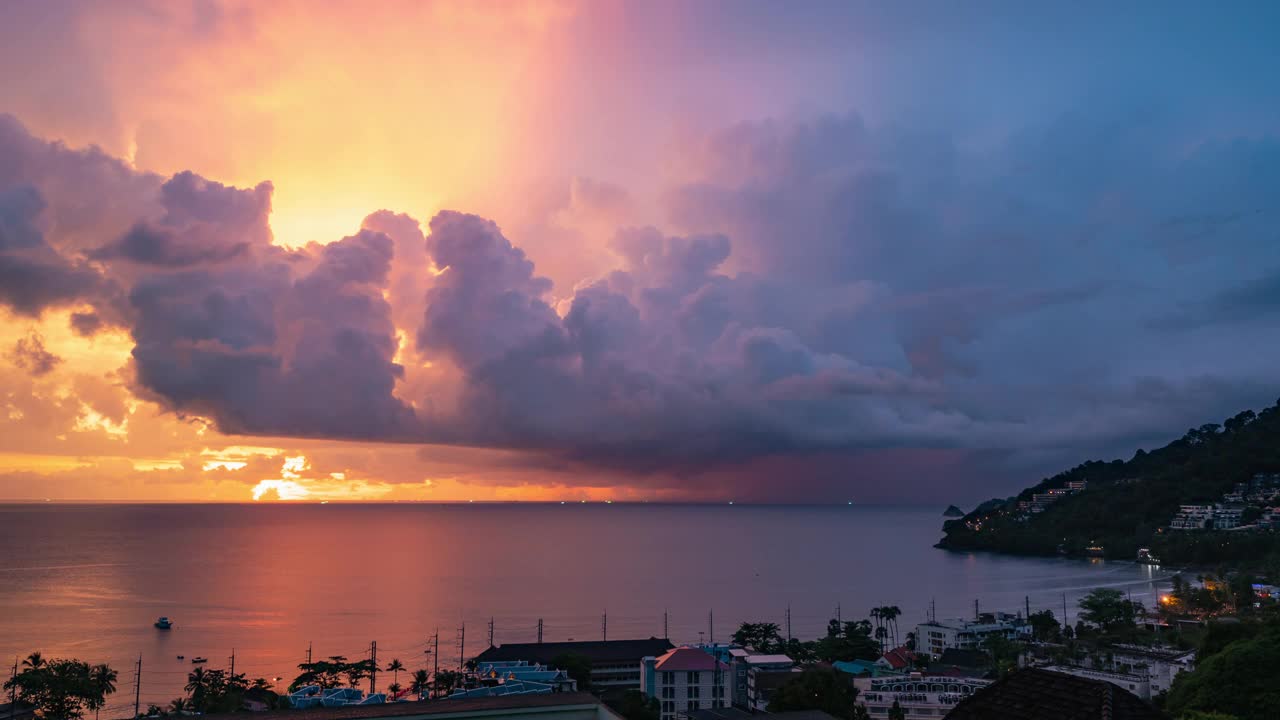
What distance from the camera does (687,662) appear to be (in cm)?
4500

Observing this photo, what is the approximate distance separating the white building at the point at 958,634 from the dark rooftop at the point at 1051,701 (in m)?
60.0

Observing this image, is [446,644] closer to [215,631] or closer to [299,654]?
[299,654]

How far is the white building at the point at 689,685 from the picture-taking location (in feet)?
145

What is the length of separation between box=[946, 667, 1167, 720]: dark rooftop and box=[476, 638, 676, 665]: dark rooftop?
4753 cm

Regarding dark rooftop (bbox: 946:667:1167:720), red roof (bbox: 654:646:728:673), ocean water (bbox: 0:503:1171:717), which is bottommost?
ocean water (bbox: 0:503:1171:717)

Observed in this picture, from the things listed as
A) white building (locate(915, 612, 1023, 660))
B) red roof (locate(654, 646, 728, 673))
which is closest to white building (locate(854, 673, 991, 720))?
red roof (locate(654, 646, 728, 673))

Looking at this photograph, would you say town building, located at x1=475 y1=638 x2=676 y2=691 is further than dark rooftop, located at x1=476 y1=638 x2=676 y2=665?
No

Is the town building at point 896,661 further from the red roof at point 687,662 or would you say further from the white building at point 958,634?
the red roof at point 687,662

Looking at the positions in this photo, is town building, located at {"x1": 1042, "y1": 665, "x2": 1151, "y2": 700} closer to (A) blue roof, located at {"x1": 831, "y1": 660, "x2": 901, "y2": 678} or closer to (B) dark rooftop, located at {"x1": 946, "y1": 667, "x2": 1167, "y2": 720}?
(A) blue roof, located at {"x1": 831, "y1": 660, "x2": 901, "y2": 678}

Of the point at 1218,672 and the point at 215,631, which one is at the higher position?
the point at 1218,672

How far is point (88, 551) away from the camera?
159125mm

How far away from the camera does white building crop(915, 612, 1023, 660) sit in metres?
65.3

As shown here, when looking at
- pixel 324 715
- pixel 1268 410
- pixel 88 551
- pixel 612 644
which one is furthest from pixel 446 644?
pixel 1268 410

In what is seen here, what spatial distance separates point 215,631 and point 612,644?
46.8 meters
